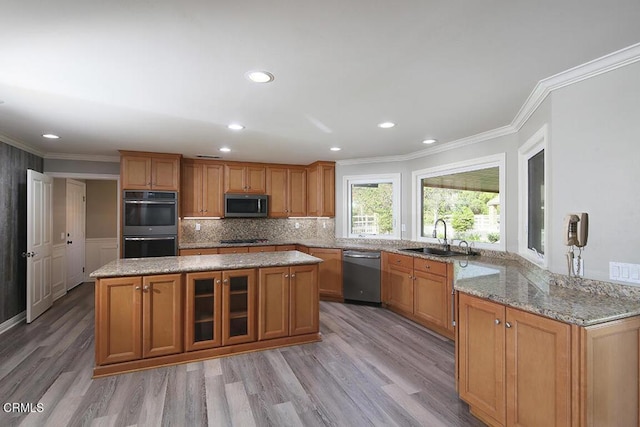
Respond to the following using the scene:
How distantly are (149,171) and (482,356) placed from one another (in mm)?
4682

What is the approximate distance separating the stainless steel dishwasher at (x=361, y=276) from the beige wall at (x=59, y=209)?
4637 mm

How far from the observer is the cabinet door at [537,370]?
1.56 meters

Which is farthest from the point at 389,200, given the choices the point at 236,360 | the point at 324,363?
the point at 236,360

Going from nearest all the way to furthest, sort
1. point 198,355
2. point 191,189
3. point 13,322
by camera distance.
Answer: point 198,355 → point 13,322 → point 191,189

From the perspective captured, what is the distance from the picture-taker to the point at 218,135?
374 cm

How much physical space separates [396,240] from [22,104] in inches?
182

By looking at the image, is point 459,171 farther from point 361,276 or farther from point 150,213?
point 150,213

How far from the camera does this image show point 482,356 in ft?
6.61

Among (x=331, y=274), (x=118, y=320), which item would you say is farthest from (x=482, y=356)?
(x=331, y=274)

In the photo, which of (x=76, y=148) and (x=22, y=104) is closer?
(x=22, y=104)

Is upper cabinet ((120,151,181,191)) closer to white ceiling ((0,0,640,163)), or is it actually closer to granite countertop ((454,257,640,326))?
white ceiling ((0,0,640,163))

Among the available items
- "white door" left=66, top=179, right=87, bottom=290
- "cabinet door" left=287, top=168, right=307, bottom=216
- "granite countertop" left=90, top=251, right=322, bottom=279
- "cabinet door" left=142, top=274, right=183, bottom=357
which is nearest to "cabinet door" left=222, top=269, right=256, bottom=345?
"granite countertop" left=90, top=251, right=322, bottom=279

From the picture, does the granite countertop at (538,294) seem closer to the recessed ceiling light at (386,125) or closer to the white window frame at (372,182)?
the recessed ceiling light at (386,125)

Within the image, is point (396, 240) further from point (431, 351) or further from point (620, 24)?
point (620, 24)
